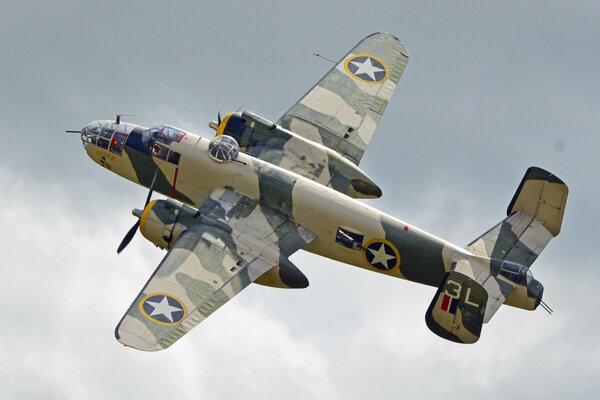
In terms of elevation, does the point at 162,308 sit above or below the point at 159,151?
below

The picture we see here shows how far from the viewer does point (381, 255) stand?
5225cm

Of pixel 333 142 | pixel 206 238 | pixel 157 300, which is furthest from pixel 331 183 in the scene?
pixel 157 300

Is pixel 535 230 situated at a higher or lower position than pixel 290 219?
higher

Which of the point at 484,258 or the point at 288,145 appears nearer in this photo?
the point at 484,258

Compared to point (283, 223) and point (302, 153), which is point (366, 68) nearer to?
point (302, 153)

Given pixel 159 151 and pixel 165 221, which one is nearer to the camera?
pixel 165 221

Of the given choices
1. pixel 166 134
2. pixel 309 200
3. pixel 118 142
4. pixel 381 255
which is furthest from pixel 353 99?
pixel 118 142

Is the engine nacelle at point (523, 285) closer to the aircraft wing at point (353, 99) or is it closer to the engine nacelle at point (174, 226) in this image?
the engine nacelle at point (174, 226)

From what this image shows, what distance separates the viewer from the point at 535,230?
5112 centimetres

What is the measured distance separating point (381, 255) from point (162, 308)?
31.1 feet

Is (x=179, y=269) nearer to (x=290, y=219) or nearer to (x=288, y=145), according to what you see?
(x=290, y=219)

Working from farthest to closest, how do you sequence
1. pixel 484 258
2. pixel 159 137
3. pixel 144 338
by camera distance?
1. pixel 159 137
2. pixel 484 258
3. pixel 144 338

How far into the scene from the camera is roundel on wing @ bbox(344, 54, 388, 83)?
2360 inches

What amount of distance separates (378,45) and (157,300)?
19257 millimetres
